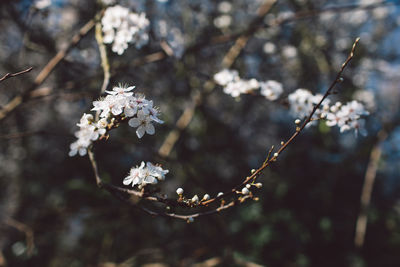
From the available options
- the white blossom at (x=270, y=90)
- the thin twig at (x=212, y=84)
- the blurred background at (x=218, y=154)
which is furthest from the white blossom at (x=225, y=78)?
the thin twig at (x=212, y=84)

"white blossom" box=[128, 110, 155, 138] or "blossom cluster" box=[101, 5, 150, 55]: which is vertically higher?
"blossom cluster" box=[101, 5, 150, 55]

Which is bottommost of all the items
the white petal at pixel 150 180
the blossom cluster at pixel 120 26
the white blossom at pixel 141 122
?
the white petal at pixel 150 180

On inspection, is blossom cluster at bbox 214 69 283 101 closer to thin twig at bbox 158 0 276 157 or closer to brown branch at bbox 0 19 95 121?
thin twig at bbox 158 0 276 157

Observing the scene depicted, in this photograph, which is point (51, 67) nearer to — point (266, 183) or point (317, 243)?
→ point (266, 183)

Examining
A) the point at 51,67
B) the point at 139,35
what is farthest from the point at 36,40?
the point at 139,35

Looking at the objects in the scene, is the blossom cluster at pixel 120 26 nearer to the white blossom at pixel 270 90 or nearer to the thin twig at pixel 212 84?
the white blossom at pixel 270 90

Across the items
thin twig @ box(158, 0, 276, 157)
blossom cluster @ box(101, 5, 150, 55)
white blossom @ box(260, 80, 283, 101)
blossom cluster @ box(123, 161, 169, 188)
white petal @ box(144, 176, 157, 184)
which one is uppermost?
thin twig @ box(158, 0, 276, 157)

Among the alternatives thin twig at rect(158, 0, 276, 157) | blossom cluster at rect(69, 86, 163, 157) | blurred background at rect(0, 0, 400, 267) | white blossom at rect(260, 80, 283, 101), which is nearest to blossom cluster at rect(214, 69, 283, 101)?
white blossom at rect(260, 80, 283, 101)

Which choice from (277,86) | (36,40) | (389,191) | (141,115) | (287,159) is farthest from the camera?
(389,191)
